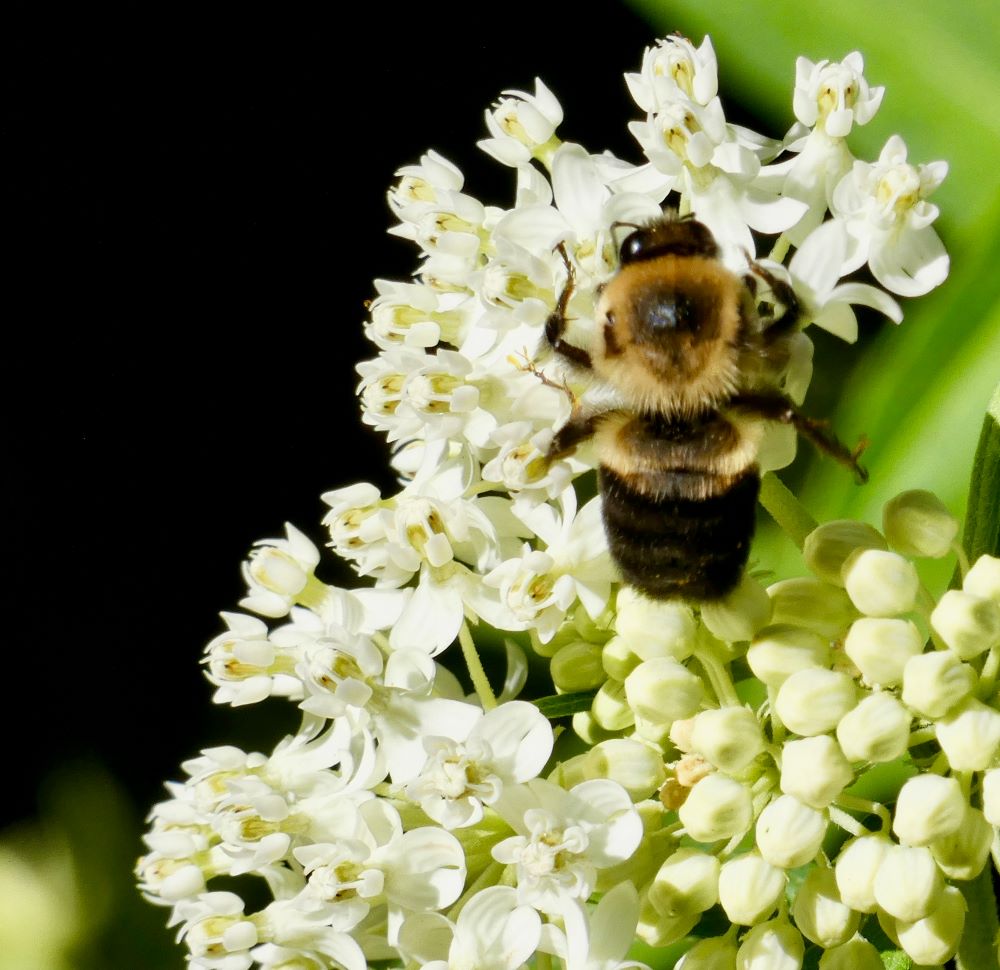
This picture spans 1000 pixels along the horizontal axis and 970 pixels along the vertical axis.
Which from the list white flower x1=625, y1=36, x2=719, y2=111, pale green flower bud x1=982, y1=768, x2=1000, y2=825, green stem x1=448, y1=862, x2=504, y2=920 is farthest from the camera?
white flower x1=625, y1=36, x2=719, y2=111

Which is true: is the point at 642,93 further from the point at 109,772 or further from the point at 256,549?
the point at 109,772

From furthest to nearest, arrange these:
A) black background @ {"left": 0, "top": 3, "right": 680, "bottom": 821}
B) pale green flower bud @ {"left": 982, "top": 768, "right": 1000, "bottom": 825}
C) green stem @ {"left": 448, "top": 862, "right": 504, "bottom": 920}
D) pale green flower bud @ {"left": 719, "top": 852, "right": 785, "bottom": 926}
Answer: black background @ {"left": 0, "top": 3, "right": 680, "bottom": 821}, green stem @ {"left": 448, "top": 862, "right": 504, "bottom": 920}, pale green flower bud @ {"left": 719, "top": 852, "right": 785, "bottom": 926}, pale green flower bud @ {"left": 982, "top": 768, "right": 1000, "bottom": 825}

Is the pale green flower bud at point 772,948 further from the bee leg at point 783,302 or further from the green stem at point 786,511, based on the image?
the bee leg at point 783,302

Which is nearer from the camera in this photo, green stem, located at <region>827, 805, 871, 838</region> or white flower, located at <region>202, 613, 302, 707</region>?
green stem, located at <region>827, 805, 871, 838</region>

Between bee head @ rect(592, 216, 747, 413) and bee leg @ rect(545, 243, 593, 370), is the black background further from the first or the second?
bee head @ rect(592, 216, 747, 413)

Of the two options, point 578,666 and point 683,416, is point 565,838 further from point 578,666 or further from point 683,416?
point 683,416

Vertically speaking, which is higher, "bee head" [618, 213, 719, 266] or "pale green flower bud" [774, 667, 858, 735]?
"bee head" [618, 213, 719, 266]

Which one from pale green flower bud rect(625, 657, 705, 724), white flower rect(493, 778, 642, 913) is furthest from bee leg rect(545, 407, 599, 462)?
white flower rect(493, 778, 642, 913)

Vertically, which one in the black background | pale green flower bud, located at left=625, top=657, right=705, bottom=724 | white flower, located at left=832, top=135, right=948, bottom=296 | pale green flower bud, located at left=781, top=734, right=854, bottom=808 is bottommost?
the black background

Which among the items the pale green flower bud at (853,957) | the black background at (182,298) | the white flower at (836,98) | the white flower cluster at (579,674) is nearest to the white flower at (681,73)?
the white flower cluster at (579,674)
